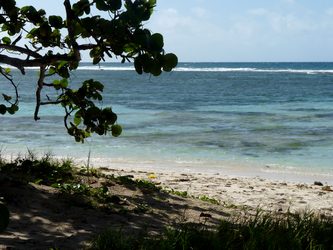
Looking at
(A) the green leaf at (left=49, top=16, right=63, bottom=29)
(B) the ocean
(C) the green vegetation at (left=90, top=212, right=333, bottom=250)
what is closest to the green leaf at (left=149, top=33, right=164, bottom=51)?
(C) the green vegetation at (left=90, top=212, right=333, bottom=250)

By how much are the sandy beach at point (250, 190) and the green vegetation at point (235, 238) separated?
3.27 meters

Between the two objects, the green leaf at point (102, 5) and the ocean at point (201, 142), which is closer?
the green leaf at point (102, 5)

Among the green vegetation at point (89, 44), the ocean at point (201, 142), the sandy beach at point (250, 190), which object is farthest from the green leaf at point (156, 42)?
the ocean at point (201, 142)

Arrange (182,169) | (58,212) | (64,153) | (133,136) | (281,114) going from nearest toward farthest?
(58,212) → (182,169) → (64,153) → (133,136) → (281,114)

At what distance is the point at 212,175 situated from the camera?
11.2m

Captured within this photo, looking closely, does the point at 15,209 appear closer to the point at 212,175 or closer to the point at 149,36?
the point at 149,36

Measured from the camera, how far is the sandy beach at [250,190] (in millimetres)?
8695

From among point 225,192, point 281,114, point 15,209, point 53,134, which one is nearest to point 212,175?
point 225,192

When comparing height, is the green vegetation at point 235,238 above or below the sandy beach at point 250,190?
above

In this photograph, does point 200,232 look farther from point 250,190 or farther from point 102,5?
point 250,190

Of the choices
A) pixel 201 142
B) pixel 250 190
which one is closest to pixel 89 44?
pixel 250 190

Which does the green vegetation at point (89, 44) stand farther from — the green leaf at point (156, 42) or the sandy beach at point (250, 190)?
the sandy beach at point (250, 190)

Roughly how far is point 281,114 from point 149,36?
907 inches

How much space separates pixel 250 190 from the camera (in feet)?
31.8
